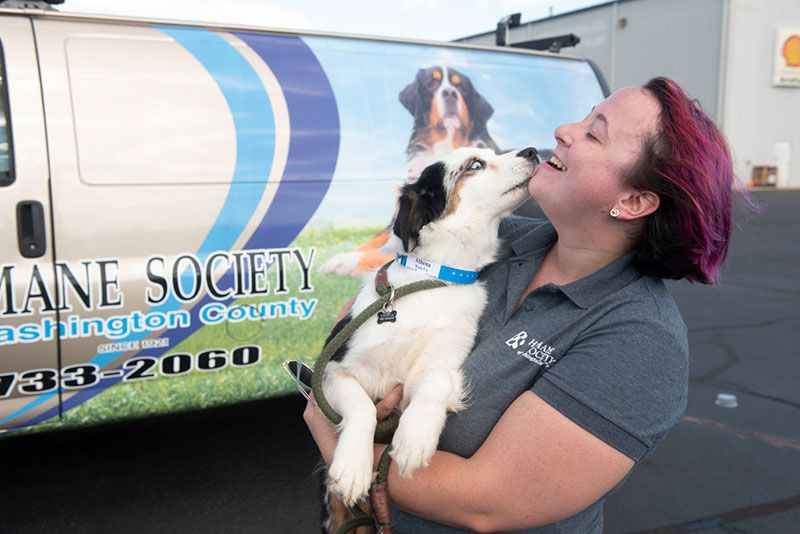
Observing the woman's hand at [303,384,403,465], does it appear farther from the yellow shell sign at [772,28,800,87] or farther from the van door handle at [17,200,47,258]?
the yellow shell sign at [772,28,800,87]

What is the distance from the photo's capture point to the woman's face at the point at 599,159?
1.67 metres

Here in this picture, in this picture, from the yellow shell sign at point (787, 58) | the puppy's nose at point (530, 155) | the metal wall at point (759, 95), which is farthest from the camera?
the yellow shell sign at point (787, 58)

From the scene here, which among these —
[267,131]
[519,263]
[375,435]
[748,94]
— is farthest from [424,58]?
[748,94]

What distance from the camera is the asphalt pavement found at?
133 inches

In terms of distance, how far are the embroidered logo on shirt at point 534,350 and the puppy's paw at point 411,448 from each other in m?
0.29

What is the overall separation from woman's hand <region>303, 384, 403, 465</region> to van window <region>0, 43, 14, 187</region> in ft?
6.65

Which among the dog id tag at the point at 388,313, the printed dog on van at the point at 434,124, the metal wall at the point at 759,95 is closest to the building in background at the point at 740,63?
the metal wall at the point at 759,95

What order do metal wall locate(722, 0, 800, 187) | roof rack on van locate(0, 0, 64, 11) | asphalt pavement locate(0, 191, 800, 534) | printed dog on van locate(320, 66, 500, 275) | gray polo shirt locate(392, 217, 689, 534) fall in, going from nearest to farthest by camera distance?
gray polo shirt locate(392, 217, 689, 534) → roof rack on van locate(0, 0, 64, 11) → asphalt pavement locate(0, 191, 800, 534) → printed dog on van locate(320, 66, 500, 275) → metal wall locate(722, 0, 800, 187)

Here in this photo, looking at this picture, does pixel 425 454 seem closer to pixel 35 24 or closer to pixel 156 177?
pixel 156 177

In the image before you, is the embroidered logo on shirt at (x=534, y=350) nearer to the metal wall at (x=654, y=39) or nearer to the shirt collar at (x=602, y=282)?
the shirt collar at (x=602, y=282)

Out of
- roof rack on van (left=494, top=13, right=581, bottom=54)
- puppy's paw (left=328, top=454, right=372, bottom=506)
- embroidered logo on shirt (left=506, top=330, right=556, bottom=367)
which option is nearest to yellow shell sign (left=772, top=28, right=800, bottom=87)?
roof rack on van (left=494, top=13, right=581, bottom=54)

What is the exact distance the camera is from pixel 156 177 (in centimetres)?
331

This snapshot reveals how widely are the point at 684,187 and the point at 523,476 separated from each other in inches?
29.4

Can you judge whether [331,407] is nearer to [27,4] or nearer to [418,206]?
[418,206]
